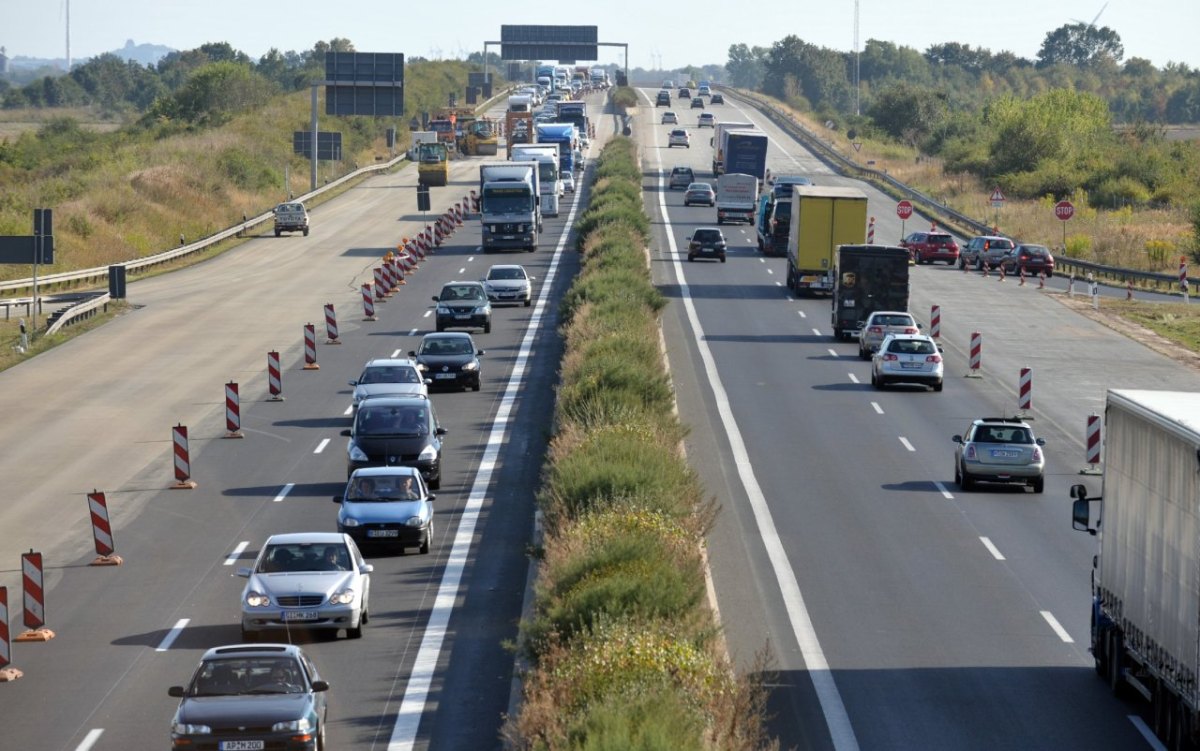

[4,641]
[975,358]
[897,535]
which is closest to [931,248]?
[975,358]

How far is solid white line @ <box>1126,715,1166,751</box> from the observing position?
17.6 metres

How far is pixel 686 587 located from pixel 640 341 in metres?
21.9

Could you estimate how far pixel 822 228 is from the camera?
211 ft

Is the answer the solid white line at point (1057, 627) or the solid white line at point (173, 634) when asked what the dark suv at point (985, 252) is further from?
the solid white line at point (173, 634)

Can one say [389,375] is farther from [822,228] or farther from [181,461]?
[822,228]

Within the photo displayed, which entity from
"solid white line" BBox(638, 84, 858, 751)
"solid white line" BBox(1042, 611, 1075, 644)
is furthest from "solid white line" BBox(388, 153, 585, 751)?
"solid white line" BBox(1042, 611, 1075, 644)

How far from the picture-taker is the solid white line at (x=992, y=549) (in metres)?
27.5

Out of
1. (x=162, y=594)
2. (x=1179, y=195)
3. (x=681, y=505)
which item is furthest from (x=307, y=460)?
(x=1179, y=195)

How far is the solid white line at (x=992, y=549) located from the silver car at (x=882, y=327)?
22.5 metres

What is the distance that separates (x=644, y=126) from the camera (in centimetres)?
16688

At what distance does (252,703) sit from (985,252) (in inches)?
2648

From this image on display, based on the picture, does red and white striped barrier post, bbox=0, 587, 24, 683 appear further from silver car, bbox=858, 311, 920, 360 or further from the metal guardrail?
the metal guardrail

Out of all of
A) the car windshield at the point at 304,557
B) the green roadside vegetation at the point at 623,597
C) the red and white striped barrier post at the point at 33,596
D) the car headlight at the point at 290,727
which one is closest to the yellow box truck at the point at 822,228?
the green roadside vegetation at the point at 623,597

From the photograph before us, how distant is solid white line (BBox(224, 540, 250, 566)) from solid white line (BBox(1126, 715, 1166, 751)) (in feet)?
44.4
